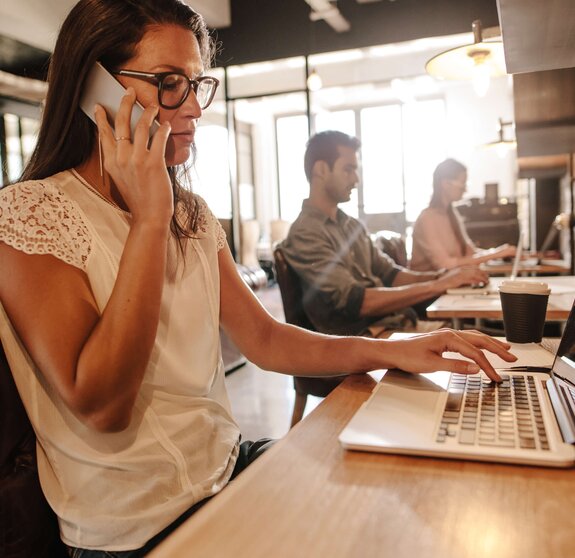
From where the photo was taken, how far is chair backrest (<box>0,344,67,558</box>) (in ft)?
2.49

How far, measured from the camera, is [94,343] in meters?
0.74

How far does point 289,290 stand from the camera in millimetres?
2162

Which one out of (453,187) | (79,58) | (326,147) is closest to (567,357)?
(79,58)

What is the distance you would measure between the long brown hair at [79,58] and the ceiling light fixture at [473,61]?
1.73 metres

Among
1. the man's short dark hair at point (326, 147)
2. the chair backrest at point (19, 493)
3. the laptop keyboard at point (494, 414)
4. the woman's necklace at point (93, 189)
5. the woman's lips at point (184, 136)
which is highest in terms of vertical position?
the man's short dark hair at point (326, 147)

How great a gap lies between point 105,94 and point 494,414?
756mm

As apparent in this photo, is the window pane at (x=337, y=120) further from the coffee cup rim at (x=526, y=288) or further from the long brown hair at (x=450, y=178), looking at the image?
the coffee cup rim at (x=526, y=288)

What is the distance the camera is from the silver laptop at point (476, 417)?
2.06ft

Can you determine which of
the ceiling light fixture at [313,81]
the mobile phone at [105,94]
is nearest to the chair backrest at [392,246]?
the mobile phone at [105,94]

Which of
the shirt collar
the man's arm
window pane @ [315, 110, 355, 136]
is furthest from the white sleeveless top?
window pane @ [315, 110, 355, 136]

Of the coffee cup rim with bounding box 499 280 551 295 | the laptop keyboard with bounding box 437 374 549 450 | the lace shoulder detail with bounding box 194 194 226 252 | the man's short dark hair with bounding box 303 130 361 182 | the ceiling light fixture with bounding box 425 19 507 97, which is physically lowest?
the laptop keyboard with bounding box 437 374 549 450

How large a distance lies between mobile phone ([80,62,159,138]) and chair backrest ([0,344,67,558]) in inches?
15.7

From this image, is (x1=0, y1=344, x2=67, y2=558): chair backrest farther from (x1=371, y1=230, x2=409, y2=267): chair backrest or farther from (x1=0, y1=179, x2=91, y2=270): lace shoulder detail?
(x1=371, y1=230, x2=409, y2=267): chair backrest

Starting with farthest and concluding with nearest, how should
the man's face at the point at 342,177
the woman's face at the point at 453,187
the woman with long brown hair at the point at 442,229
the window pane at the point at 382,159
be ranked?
the window pane at the point at 382,159 < the woman's face at the point at 453,187 < the woman with long brown hair at the point at 442,229 < the man's face at the point at 342,177
